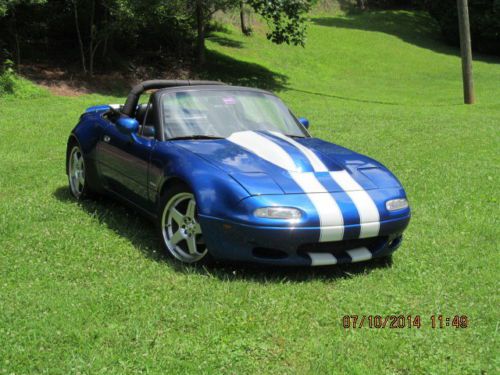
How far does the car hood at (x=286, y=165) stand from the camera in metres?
4.22

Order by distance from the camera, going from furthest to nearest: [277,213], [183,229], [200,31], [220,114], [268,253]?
[200,31]
[220,114]
[183,229]
[268,253]
[277,213]

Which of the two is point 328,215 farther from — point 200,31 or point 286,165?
point 200,31

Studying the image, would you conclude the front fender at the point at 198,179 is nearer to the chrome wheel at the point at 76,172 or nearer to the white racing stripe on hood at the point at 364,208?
the white racing stripe on hood at the point at 364,208

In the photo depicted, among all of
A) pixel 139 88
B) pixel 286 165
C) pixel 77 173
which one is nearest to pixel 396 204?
pixel 286 165

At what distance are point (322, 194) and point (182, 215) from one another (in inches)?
43.7

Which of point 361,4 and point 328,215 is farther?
point 361,4

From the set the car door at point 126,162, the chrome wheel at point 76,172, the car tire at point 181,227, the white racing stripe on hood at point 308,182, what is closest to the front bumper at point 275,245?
the white racing stripe on hood at point 308,182

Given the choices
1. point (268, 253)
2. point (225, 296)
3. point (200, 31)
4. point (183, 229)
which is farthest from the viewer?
point (200, 31)

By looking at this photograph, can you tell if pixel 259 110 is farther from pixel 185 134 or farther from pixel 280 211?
pixel 280 211

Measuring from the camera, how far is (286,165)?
4512 millimetres

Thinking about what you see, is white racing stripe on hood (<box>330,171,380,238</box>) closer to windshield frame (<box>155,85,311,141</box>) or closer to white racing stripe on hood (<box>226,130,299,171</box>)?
white racing stripe on hood (<box>226,130,299,171</box>)

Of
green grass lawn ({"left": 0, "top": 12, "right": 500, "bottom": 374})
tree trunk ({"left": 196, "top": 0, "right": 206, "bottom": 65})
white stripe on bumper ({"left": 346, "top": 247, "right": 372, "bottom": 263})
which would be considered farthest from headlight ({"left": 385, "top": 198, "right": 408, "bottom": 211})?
tree trunk ({"left": 196, "top": 0, "right": 206, "bottom": 65})

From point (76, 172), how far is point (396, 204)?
3800mm

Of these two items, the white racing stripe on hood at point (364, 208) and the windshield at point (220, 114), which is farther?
the windshield at point (220, 114)
